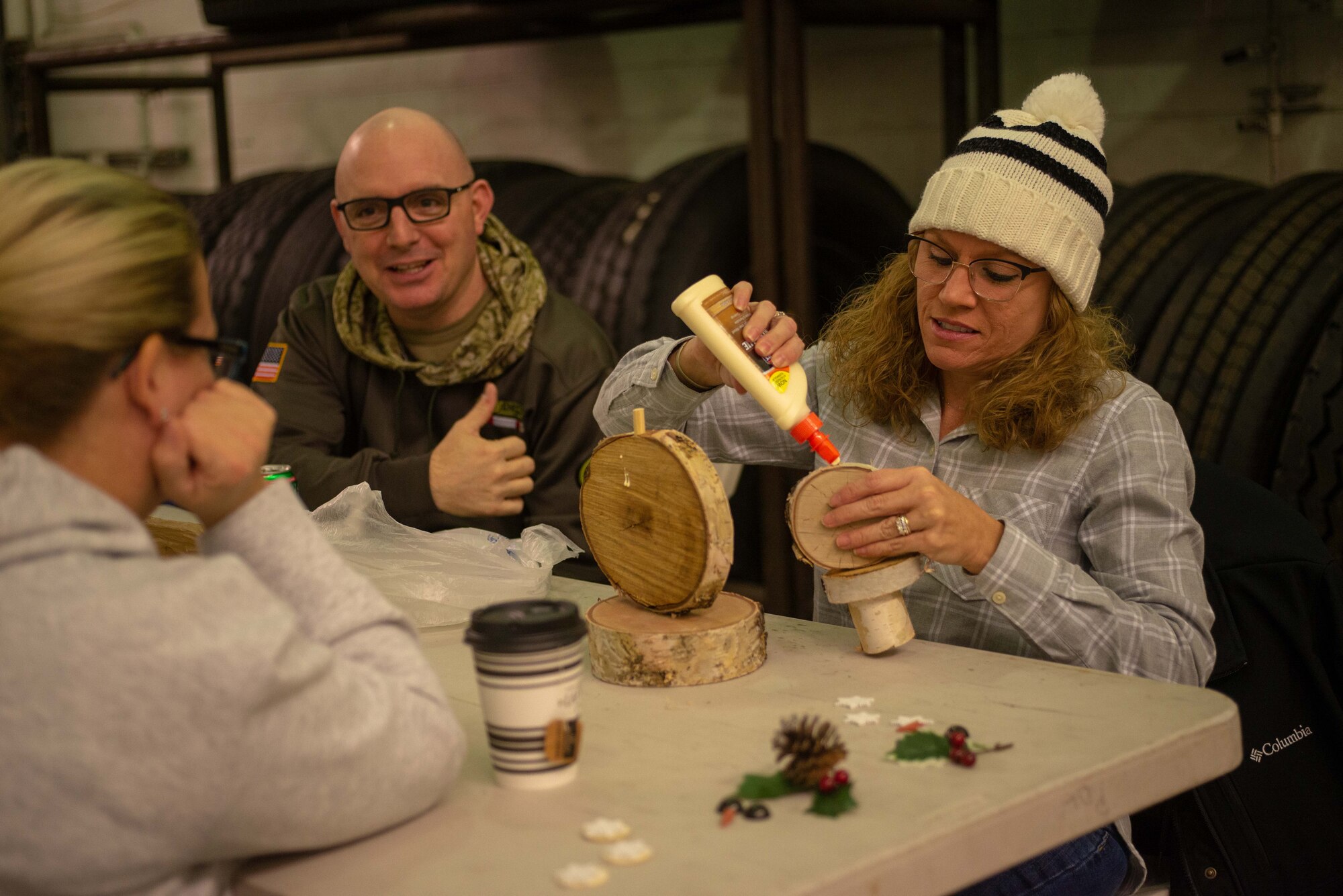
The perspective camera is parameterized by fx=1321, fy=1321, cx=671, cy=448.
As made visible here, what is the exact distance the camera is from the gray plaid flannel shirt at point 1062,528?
1.51m

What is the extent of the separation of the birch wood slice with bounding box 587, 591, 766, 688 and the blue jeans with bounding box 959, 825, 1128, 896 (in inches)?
14.2

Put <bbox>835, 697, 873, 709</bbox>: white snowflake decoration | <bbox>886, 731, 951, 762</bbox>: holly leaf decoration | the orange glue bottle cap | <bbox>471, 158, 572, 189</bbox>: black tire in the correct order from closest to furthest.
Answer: <bbox>886, 731, 951, 762</bbox>: holly leaf decoration
<bbox>835, 697, 873, 709</bbox>: white snowflake decoration
the orange glue bottle cap
<bbox>471, 158, 572, 189</bbox>: black tire

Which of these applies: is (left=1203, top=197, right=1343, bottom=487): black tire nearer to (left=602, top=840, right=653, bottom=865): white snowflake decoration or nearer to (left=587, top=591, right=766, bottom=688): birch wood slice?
(left=587, top=591, right=766, bottom=688): birch wood slice

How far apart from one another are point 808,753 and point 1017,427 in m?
0.75

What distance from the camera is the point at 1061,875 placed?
1.46 meters

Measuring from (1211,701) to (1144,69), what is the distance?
274 centimetres

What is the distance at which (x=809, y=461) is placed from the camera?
203cm

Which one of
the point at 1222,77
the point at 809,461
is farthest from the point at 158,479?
the point at 1222,77

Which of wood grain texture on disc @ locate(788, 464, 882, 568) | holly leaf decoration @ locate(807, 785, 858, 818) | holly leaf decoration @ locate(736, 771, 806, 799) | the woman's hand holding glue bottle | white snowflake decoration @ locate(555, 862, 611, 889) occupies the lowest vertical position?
holly leaf decoration @ locate(736, 771, 806, 799)

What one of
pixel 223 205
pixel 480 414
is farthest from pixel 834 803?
pixel 223 205

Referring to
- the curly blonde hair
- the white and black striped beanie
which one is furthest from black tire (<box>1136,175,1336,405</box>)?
the white and black striped beanie

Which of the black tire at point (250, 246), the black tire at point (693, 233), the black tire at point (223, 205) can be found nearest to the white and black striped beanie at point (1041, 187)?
the black tire at point (693, 233)

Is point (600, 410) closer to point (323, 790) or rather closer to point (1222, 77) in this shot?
point (323, 790)

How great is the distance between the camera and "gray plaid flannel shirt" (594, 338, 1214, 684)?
1.51 metres
